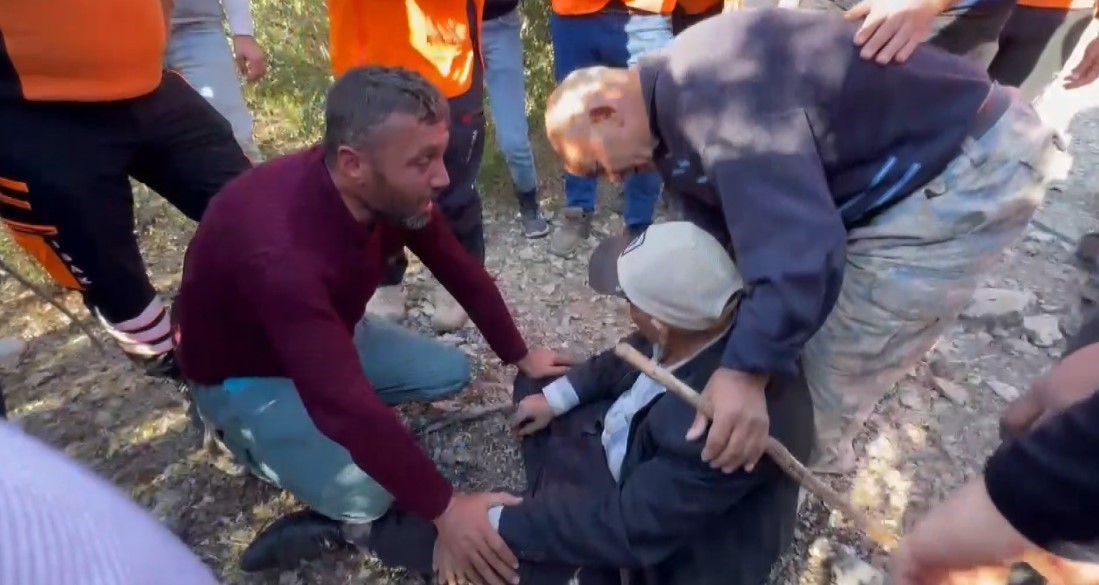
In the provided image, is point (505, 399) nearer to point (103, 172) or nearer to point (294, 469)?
point (294, 469)

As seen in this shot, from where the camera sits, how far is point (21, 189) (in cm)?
214

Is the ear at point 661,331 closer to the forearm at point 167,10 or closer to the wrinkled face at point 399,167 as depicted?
the wrinkled face at point 399,167

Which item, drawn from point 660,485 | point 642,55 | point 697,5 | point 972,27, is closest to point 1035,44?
point 972,27

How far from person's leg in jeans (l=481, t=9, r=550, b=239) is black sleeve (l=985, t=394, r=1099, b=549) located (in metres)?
2.63

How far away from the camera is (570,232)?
3.68 meters

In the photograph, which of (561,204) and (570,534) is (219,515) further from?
(561,204)

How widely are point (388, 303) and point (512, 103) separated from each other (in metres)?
0.97

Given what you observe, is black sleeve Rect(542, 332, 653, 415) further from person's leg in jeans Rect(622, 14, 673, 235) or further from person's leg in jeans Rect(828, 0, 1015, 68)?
person's leg in jeans Rect(828, 0, 1015, 68)

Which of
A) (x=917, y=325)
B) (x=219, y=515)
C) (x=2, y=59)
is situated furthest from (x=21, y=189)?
(x=917, y=325)

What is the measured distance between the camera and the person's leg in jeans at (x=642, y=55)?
3.07 metres

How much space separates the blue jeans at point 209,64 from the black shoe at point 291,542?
1.40 m

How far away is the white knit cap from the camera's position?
1.61 metres

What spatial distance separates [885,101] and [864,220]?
0.29 meters

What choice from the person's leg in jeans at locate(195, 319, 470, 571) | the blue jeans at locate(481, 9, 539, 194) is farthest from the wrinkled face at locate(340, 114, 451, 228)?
the blue jeans at locate(481, 9, 539, 194)
